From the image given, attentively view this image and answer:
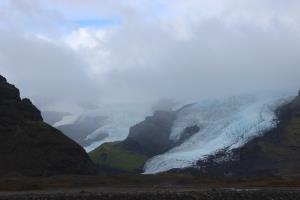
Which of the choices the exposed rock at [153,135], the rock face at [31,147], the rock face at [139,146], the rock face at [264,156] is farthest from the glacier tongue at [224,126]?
the rock face at [31,147]

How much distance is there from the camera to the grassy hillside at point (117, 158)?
17450cm

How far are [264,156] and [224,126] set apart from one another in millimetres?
12509

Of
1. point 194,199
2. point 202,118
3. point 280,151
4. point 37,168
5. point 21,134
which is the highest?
point 202,118

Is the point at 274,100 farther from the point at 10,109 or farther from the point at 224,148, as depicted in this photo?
the point at 10,109

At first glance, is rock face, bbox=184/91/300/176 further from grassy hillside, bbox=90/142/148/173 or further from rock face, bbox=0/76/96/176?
rock face, bbox=0/76/96/176

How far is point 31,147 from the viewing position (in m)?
105

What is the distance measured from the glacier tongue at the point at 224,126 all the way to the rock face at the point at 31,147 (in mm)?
49124

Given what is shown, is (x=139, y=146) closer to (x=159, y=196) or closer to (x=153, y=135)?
(x=153, y=135)

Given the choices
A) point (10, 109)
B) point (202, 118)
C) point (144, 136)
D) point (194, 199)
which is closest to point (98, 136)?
point (144, 136)

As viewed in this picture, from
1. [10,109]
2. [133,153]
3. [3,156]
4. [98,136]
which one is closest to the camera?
[3,156]

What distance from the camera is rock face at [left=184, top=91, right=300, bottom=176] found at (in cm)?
15525

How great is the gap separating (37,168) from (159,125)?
9807 cm

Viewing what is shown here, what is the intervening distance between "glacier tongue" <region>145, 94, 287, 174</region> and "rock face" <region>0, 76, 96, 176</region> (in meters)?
49.1

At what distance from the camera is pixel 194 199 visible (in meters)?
49.5
